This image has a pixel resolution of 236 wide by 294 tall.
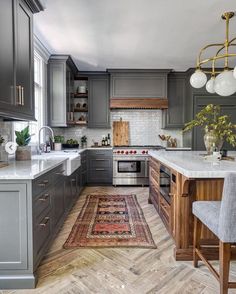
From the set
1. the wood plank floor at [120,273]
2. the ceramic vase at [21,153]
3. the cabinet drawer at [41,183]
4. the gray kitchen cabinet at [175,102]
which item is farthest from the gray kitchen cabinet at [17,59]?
the gray kitchen cabinet at [175,102]

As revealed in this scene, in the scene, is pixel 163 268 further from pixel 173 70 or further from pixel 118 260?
pixel 173 70

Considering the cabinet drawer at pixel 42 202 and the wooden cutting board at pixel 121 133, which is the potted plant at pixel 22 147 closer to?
the cabinet drawer at pixel 42 202

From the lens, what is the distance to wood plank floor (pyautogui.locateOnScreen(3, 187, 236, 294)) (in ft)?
5.81

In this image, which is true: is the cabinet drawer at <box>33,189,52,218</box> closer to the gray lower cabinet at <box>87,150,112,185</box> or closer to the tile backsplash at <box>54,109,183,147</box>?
the gray lower cabinet at <box>87,150,112,185</box>

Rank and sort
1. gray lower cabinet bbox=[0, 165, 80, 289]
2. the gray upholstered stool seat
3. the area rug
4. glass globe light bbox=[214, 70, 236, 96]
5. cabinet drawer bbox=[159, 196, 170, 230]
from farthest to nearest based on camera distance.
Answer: cabinet drawer bbox=[159, 196, 170, 230] → the area rug → glass globe light bbox=[214, 70, 236, 96] → gray lower cabinet bbox=[0, 165, 80, 289] → the gray upholstered stool seat

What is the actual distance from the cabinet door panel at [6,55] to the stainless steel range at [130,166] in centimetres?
330

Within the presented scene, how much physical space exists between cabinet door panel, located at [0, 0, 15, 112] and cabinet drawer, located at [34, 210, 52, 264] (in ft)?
3.18

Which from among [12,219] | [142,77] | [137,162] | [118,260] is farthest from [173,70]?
[12,219]

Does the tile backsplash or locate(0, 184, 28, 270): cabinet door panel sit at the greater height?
the tile backsplash

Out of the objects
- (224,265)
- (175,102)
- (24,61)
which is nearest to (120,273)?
(224,265)

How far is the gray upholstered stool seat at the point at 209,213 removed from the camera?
1618 millimetres

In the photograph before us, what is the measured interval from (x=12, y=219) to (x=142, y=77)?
4344 millimetres

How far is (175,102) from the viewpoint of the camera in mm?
5512

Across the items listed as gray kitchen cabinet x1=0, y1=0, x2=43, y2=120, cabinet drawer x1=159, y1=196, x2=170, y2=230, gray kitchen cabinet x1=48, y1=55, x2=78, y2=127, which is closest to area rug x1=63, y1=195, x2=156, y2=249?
cabinet drawer x1=159, y1=196, x2=170, y2=230
